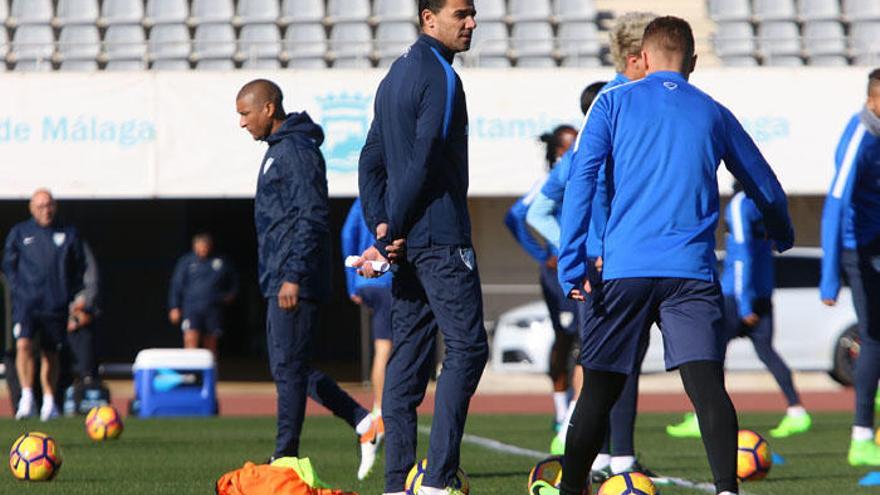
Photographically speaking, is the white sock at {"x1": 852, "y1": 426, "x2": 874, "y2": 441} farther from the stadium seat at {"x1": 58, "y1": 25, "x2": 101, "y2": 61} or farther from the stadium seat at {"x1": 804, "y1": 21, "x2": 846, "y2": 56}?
the stadium seat at {"x1": 58, "y1": 25, "x2": 101, "y2": 61}

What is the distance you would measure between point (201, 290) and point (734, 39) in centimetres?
798

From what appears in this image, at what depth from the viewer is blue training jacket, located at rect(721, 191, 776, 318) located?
41.4 ft

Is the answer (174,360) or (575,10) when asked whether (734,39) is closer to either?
(575,10)

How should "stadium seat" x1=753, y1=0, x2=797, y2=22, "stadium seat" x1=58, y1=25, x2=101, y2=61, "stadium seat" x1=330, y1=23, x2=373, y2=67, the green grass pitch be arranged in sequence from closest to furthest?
the green grass pitch
"stadium seat" x1=330, y1=23, x2=373, y2=67
"stadium seat" x1=58, y1=25, x2=101, y2=61
"stadium seat" x1=753, y1=0, x2=797, y2=22

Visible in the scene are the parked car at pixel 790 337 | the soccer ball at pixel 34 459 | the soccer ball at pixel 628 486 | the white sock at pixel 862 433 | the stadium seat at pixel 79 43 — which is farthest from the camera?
the stadium seat at pixel 79 43

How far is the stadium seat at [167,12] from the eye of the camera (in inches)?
926

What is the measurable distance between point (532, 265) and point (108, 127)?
19.9 ft

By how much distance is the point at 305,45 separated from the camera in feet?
76.1

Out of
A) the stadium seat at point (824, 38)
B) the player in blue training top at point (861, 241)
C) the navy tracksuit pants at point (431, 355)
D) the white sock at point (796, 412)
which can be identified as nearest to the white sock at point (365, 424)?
the navy tracksuit pants at point (431, 355)

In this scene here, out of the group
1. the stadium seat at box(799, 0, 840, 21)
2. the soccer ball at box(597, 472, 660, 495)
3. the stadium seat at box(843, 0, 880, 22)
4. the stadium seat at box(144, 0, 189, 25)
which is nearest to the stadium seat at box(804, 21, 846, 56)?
the stadium seat at box(799, 0, 840, 21)

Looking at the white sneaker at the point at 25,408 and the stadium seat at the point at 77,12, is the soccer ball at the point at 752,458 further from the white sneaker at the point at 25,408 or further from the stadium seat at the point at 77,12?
the stadium seat at the point at 77,12

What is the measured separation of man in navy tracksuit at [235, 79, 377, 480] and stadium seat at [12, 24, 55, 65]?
47.6 ft

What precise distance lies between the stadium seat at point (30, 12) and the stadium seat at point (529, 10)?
653cm

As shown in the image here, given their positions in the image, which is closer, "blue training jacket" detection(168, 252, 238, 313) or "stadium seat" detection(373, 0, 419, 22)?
"blue training jacket" detection(168, 252, 238, 313)
